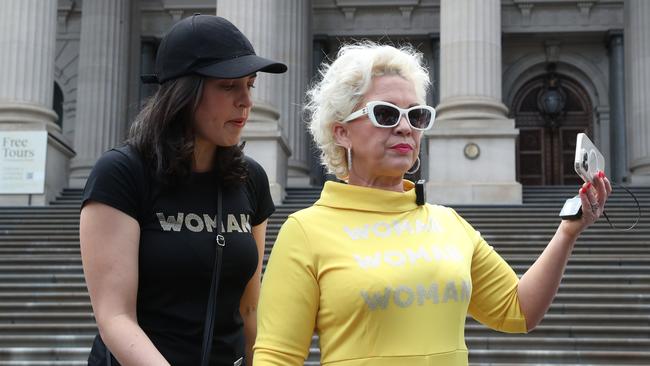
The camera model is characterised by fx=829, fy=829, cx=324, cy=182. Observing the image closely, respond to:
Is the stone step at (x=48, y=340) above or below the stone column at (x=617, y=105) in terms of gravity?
below

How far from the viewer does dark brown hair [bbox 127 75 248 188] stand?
2561mm

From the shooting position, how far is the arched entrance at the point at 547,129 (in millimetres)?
24953

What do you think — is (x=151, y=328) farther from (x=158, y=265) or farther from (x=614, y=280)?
(x=614, y=280)

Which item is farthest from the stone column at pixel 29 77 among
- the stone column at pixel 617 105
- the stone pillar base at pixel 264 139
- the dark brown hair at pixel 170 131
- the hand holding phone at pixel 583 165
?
the hand holding phone at pixel 583 165

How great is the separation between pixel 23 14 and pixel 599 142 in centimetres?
1676

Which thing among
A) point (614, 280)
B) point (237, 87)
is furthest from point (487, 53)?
point (237, 87)

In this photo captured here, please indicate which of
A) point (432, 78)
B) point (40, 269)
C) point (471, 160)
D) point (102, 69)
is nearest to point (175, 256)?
point (40, 269)

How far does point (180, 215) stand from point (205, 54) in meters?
0.50

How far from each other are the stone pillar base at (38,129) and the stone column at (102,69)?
4.72 m

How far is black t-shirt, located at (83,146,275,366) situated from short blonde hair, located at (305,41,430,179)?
0.41 metres

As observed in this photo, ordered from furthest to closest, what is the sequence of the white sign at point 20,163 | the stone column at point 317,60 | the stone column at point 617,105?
the stone column at point 317,60
the stone column at point 617,105
the white sign at point 20,163

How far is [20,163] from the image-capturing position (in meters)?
17.6

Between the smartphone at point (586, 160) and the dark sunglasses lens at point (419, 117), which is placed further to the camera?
the dark sunglasses lens at point (419, 117)

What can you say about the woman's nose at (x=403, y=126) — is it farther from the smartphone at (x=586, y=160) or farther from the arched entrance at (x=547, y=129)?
the arched entrance at (x=547, y=129)
